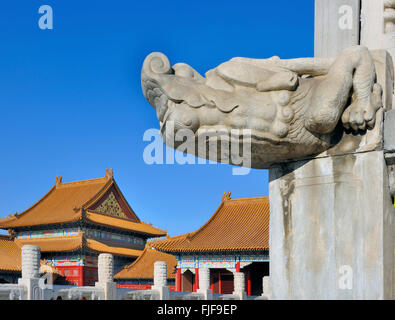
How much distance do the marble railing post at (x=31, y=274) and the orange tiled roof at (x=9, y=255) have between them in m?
12.5

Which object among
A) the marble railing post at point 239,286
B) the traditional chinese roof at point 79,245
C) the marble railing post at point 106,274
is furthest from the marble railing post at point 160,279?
the traditional chinese roof at point 79,245

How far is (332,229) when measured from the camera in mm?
1881

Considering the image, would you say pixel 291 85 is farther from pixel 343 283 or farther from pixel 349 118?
pixel 343 283

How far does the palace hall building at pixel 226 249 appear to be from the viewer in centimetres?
2208

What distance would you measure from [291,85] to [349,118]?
0.26m

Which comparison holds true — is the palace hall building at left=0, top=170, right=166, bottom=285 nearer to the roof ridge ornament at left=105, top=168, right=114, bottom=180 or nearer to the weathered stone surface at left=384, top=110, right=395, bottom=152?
the roof ridge ornament at left=105, top=168, right=114, bottom=180

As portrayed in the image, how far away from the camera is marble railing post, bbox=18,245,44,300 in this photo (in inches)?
427

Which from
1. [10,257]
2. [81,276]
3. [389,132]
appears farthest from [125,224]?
[389,132]

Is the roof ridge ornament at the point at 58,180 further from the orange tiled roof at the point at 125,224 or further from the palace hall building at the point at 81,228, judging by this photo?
the orange tiled roof at the point at 125,224

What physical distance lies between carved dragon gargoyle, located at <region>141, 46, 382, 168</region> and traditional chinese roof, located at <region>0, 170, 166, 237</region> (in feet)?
80.4

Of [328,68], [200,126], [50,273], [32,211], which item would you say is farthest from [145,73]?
[32,211]

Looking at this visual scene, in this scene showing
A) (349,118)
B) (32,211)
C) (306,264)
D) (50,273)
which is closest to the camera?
(349,118)

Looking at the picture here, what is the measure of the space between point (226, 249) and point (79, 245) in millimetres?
7605

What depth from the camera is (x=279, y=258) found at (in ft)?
6.84
